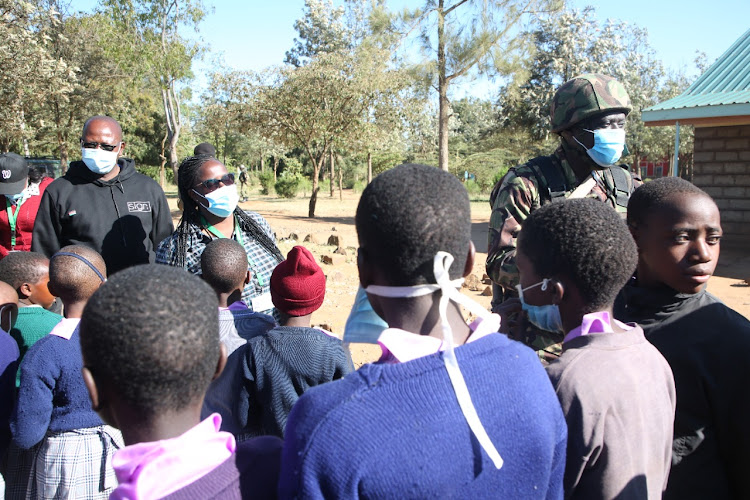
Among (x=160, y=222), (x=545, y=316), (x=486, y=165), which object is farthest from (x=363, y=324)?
(x=486, y=165)

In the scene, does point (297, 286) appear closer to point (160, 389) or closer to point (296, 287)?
point (296, 287)

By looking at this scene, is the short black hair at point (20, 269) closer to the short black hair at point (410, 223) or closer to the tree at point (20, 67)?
the short black hair at point (410, 223)

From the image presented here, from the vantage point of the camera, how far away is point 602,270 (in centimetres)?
156

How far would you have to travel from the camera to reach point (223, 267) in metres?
2.47

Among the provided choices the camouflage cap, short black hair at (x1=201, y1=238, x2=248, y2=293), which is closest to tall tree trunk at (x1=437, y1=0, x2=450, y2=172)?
the camouflage cap

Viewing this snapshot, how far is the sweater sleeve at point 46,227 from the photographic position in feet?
11.3

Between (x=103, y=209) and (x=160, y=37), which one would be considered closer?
(x=103, y=209)

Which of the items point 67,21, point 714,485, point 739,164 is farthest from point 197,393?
point 67,21

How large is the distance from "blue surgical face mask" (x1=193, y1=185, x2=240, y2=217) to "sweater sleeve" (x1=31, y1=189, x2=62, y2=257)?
1.05m

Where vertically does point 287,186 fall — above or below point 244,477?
below

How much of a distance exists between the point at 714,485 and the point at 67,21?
20.9 metres

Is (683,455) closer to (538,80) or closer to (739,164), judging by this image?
(739,164)

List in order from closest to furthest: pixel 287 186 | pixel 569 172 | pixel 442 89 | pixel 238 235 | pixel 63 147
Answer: pixel 569 172 → pixel 238 235 → pixel 442 89 → pixel 63 147 → pixel 287 186

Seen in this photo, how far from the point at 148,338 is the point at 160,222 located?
2.77 metres
